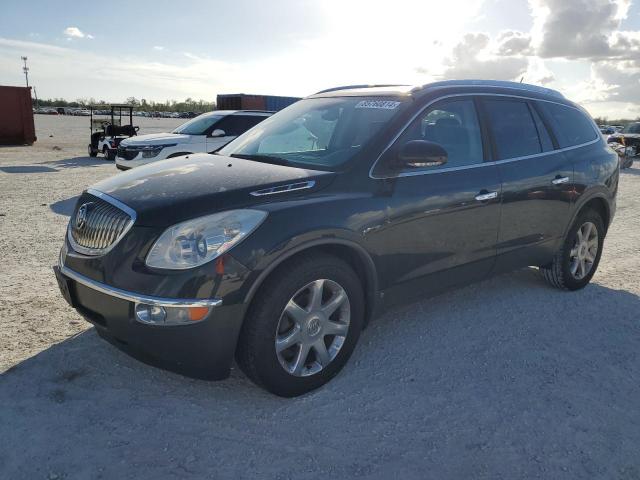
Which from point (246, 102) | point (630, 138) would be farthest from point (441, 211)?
point (246, 102)

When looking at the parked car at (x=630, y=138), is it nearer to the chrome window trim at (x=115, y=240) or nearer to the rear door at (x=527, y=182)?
the rear door at (x=527, y=182)

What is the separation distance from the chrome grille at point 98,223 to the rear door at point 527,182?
2782 mm

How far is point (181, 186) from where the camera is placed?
3115 mm

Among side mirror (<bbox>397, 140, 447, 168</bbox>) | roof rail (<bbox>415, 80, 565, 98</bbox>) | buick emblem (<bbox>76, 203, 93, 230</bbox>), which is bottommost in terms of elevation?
buick emblem (<bbox>76, 203, 93, 230</bbox>)

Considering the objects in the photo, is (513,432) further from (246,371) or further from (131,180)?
(131,180)

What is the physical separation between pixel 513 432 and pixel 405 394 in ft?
2.11

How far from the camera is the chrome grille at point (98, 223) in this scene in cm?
292

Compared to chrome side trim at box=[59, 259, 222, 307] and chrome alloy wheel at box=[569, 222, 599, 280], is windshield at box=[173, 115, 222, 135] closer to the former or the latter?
chrome alloy wheel at box=[569, 222, 599, 280]

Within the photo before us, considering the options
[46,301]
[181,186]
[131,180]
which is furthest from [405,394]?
[46,301]

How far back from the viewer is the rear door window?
4.21 meters

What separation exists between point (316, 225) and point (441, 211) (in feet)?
3.64

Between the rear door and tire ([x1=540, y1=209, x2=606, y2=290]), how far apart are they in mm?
174

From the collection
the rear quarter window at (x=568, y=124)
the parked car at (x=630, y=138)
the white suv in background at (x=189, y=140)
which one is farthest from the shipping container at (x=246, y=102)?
the rear quarter window at (x=568, y=124)

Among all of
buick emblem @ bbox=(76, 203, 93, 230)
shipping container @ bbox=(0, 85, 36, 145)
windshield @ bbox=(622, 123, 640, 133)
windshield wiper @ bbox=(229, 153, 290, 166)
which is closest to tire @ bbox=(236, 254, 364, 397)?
windshield wiper @ bbox=(229, 153, 290, 166)
